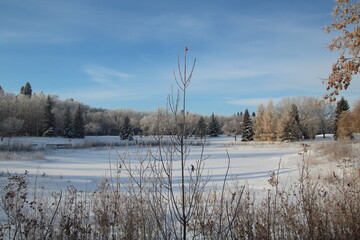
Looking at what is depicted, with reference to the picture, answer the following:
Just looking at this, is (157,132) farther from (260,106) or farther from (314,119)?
(314,119)

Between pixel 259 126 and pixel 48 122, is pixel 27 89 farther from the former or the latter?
pixel 259 126

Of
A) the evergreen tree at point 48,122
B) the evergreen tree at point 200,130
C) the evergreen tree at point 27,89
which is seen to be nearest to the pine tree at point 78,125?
the evergreen tree at point 48,122

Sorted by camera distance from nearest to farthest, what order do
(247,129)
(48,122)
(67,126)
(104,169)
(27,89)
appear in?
(104,169) → (48,122) → (67,126) → (247,129) → (27,89)

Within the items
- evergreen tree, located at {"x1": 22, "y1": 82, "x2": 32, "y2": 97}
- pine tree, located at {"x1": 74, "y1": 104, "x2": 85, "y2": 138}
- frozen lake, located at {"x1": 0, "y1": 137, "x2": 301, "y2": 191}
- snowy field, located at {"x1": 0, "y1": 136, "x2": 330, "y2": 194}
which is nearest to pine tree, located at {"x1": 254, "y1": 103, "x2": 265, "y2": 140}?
snowy field, located at {"x1": 0, "y1": 136, "x2": 330, "y2": 194}

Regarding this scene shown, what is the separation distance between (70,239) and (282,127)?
48314mm

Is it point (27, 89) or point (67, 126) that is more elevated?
→ point (27, 89)

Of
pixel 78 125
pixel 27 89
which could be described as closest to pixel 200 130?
pixel 78 125

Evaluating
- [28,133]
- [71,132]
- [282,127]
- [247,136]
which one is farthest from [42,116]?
[282,127]

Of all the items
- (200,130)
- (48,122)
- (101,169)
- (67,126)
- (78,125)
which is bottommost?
(101,169)

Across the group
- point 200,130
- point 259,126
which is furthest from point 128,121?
point 200,130

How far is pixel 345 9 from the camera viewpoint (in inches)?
198

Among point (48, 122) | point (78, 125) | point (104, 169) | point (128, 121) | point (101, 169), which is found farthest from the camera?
point (128, 121)

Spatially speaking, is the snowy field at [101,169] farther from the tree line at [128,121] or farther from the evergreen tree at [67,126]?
the evergreen tree at [67,126]

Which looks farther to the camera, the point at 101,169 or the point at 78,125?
the point at 78,125
